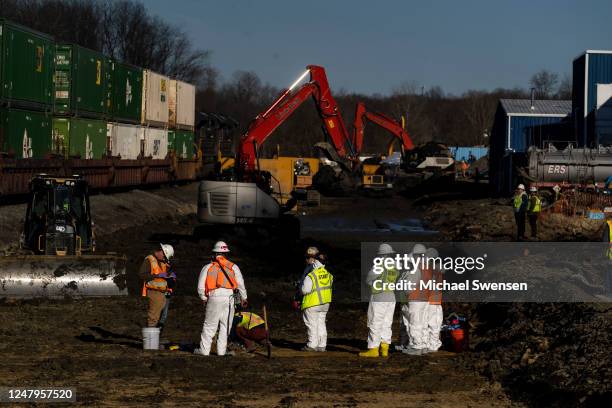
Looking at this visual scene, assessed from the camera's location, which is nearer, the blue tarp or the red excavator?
the red excavator

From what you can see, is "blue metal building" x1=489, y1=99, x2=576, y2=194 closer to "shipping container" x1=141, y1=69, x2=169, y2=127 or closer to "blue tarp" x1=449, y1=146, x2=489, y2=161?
"shipping container" x1=141, y1=69, x2=169, y2=127

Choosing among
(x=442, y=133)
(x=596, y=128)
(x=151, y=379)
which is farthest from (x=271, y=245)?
(x=442, y=133)

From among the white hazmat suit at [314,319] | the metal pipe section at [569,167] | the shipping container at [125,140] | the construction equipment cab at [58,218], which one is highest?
the shipping container at [125,140]

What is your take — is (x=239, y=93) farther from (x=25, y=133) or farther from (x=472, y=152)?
(x=25, y=133)

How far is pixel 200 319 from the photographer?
1931 cm

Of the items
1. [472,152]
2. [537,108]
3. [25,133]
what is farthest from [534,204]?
[472,152]

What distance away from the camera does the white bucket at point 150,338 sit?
1570 centimetres

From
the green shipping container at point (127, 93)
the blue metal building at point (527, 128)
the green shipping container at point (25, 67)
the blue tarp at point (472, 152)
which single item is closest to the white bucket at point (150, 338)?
the green shipping container at point (25, 67)

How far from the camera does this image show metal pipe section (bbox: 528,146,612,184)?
4097 cm

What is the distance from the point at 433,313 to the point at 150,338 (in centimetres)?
417

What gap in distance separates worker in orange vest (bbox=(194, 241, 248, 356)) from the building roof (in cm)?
4694

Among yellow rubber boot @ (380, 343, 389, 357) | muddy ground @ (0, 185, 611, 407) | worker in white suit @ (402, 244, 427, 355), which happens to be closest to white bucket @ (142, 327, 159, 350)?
muddy ground @ (0, 185, 611, 407)

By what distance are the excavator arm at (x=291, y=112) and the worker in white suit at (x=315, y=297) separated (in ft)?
54.5

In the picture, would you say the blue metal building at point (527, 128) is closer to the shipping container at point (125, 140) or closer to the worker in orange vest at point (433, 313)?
the shipping container at point (125, 140)
